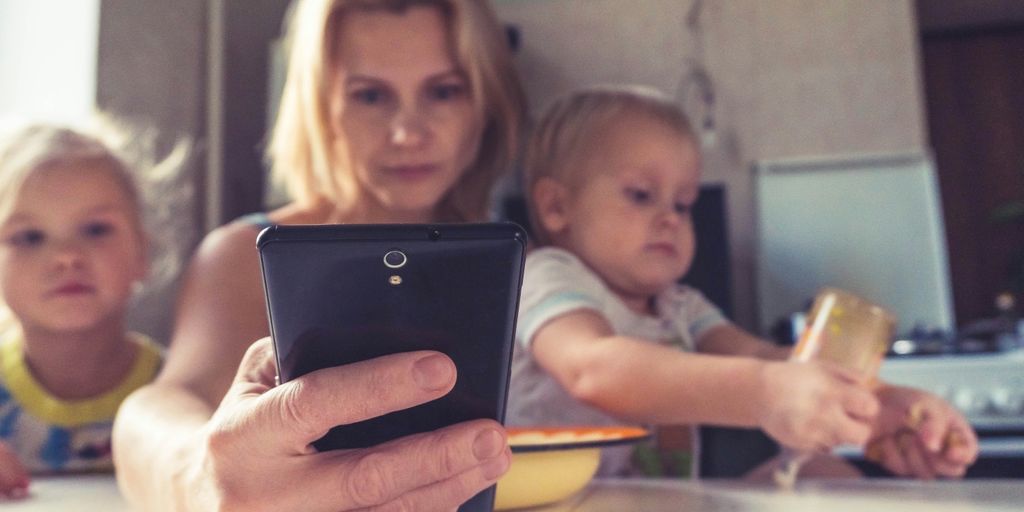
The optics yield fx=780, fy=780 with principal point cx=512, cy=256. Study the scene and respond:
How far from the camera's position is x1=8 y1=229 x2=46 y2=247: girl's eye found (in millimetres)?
814

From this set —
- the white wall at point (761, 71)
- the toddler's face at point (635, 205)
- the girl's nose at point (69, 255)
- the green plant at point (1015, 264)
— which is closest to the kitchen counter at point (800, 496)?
the toddler's face at point (635, 205)

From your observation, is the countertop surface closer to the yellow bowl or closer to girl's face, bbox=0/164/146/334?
the yellow bowl

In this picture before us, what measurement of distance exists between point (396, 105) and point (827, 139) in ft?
5.74

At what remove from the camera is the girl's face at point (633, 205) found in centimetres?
82

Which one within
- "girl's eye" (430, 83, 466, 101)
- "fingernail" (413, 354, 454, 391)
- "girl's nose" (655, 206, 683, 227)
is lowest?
"fingernail" (413, 354, 454, 391)

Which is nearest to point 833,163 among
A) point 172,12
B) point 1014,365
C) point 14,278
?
point 1014,365

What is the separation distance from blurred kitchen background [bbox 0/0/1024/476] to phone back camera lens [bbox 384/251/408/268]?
4.48 ft

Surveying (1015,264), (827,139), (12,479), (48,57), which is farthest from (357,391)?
(1015,264)

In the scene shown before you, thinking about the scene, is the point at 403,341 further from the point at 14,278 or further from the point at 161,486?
the point at 14,278

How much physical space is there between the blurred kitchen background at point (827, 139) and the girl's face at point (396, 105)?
814 mm

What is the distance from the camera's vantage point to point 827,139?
223 centimetres

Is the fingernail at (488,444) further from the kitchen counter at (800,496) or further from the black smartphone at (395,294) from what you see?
the kitchen counter at (800,496)

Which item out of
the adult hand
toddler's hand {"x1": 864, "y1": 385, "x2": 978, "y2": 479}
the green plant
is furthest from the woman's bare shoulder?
the green plant

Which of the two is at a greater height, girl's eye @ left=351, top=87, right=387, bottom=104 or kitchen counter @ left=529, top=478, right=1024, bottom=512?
girl's eye @ left=351, top=87, right=387, bottom=104
